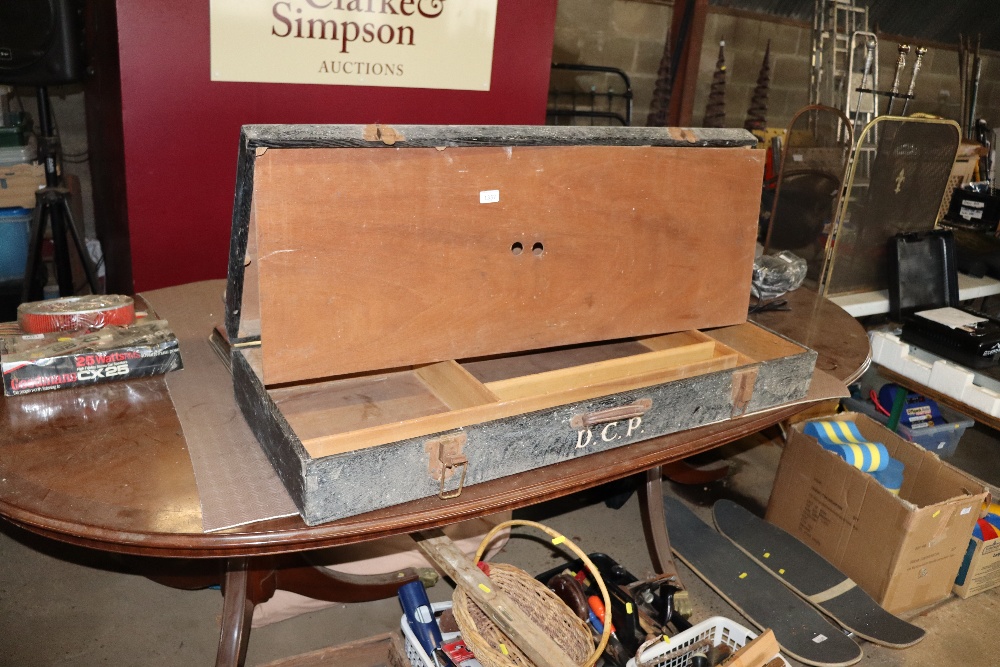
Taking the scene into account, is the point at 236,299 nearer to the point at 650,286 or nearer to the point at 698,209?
the point at 650,286

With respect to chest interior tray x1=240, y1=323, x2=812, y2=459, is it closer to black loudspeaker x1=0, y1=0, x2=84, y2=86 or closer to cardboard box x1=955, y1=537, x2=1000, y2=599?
cardboard box x1=955, y1=537, x2=1000, y2=599

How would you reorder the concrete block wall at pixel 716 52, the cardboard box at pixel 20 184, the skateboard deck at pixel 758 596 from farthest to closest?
the concrete block wall at pixel 716 52, the cardboard box at pixel 20 184, the skateboard deck at pixel 758 596

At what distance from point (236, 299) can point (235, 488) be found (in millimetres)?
377

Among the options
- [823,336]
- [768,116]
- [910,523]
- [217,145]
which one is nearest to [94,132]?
[217,145]

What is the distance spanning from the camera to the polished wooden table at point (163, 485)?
1.11m

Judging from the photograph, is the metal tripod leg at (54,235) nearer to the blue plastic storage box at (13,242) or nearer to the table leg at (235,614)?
the blue plastic storage box at (13,242)

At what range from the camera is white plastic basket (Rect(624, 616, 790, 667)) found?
175 centimetres

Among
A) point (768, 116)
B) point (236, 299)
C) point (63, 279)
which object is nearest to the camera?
point (236, 299)

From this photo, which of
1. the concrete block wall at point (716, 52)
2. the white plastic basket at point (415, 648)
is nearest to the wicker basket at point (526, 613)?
the white plastic basket at point (415, 648)

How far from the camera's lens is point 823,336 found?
2.02m

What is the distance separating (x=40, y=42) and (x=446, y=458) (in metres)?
2.48

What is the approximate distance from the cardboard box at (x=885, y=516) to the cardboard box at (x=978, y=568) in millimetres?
44

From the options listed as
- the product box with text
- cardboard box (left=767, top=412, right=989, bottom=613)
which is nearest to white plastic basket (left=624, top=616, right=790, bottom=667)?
cardboard box (left=767, top=412, right=989, bottom=613)

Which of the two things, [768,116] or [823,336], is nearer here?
[823,336]
